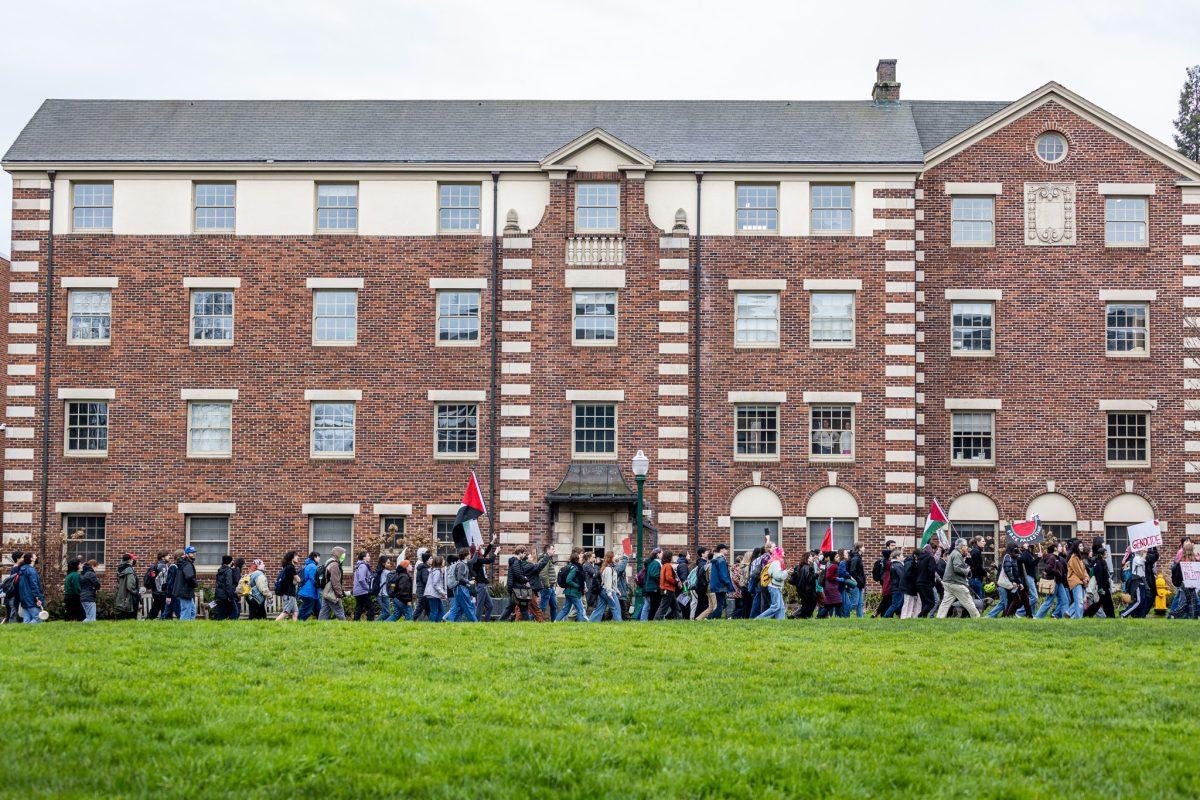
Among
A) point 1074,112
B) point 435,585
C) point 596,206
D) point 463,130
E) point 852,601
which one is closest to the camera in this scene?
point 435,585

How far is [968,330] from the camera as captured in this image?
123 ft

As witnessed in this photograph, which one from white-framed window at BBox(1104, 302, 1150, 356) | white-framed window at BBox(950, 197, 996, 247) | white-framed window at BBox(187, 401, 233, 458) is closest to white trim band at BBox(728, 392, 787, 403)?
white-framed window at BBox(950, 197, 996, 247)

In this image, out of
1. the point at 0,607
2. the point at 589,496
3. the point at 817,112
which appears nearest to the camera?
the point at 0,607

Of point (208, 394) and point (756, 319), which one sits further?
point (756, 319)

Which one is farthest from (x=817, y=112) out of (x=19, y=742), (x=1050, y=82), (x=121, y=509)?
(x=19, y=742)

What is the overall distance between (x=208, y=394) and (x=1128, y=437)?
1004 inches

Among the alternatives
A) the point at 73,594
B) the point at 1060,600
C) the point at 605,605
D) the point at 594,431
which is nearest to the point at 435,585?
the point at 605,605

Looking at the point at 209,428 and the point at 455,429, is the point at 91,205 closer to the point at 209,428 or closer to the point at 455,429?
the point at 209,428

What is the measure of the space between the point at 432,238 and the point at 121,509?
11.3 metres

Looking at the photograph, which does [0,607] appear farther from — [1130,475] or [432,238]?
[1130,475]

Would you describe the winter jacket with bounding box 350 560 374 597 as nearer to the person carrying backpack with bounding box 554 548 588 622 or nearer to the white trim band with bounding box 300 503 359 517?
the person carrying backpack with bounding box 554 548 588 622

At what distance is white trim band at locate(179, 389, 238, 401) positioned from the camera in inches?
1437

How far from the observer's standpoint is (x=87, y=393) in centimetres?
3659

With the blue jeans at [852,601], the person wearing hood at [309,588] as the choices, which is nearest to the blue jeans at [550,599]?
the person wearing hood at [309,588]
